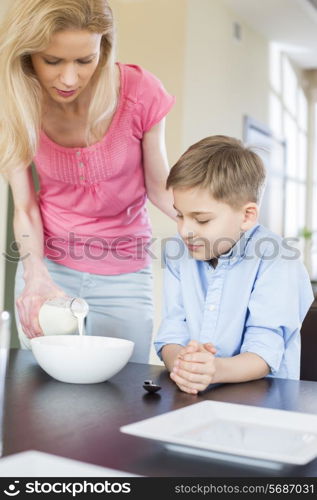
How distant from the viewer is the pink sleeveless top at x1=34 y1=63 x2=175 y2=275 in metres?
1.79

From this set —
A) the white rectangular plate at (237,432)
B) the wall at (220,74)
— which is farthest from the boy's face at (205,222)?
the wall at (220,74)

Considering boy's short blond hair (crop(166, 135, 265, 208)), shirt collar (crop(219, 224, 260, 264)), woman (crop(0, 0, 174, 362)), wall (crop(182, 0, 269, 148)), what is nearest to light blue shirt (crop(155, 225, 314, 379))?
shirt collar (crop(219, 224, 260, 264))

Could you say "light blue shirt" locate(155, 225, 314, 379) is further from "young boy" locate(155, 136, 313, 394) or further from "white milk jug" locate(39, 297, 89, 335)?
"white milk jug" locate(39, 297, 89, 335)

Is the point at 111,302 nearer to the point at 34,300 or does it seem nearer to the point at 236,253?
the point at 34,300

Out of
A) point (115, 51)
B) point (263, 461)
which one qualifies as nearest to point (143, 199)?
point (115, 51)

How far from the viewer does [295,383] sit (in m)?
1.30

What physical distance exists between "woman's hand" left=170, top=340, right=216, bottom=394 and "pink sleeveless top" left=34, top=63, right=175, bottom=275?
0.62 m

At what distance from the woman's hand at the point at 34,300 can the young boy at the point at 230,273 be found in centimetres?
28

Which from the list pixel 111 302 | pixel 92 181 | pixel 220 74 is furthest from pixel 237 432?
pixel 220 74

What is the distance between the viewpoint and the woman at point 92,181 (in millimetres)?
1690

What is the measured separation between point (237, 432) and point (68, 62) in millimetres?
976

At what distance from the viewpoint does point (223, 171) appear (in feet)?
5.03

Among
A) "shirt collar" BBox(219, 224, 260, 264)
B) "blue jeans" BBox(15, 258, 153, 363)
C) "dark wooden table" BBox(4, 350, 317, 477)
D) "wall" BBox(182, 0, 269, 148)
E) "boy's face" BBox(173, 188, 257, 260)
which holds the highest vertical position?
"wall" BBox(182, 0, 269, 148)
